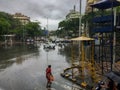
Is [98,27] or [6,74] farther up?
[98,27]

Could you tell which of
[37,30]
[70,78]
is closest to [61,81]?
[70,78]

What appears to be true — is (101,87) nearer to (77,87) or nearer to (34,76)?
(77,87)

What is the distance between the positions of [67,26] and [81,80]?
93.3m

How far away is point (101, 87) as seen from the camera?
48.7 ft

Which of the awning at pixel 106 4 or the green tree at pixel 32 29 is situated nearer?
the awning at pixel 106 4

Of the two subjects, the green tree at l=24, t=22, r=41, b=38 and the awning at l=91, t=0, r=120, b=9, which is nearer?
the awning at l=91, t=0, r=120, b=9

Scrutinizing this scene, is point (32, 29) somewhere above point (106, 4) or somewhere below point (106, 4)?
below

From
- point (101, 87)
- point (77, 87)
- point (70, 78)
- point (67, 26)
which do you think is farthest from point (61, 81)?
point (67, 26)

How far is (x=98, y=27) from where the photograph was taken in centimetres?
2367

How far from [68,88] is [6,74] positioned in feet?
26.3

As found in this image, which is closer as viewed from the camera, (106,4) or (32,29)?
(106,4)

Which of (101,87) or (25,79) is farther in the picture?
(25,79)

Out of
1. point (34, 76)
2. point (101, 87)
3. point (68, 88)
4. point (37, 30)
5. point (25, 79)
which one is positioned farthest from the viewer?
point (37, 30)

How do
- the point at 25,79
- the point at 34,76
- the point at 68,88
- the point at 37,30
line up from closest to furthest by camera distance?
the point at 68,88 < the point at 25,79 < the point at 34,76 < the point at 37,30
